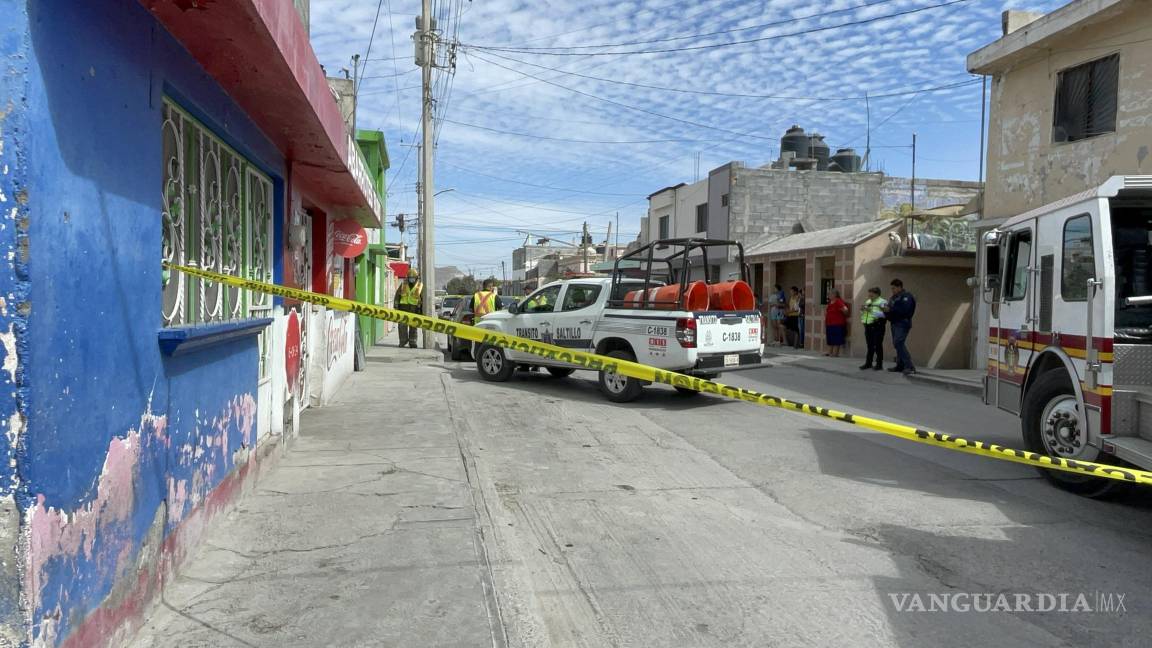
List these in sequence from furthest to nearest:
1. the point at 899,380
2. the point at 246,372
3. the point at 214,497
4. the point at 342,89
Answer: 1. the point at 342,89
2. the point at 899,380
3. the point at 246,372
4. the point at 214,497

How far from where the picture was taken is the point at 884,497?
554 centimetres

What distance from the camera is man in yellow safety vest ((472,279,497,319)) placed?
15.2 m

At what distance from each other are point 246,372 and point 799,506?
164 inches

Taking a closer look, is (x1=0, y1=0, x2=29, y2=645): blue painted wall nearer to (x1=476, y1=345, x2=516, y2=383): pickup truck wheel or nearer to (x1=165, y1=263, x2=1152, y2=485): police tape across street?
(x1=165, y1=263, x2=1152, y2=485): police tape across street

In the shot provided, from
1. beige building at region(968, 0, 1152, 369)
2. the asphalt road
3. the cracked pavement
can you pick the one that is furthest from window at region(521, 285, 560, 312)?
beige building at region(968, 0, 1152, 369)

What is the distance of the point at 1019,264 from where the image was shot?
6.75 metres

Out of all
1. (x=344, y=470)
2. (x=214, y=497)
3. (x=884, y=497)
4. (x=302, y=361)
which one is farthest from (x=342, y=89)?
(x=884, y=497)

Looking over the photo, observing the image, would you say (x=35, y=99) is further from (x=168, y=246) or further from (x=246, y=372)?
(x=246, y=372)

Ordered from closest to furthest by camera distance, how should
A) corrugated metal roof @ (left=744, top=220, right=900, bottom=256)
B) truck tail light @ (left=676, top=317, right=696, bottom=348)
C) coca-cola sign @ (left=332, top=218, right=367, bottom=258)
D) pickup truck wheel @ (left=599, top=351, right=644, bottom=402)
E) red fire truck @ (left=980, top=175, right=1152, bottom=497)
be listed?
1. red fire truck @ (left=980, top=175, right=1152, bottom=497)
2. truck tail light @ (left=676, top=317, right=696, bottom=348)
3. pickup truck wheel @ (left=599, top=351, right=644, bottom=402)
4. coca-cola sign @ (left=332, top=218, right=367, bottom=258)
5. corrugated metal roof @ (left=744, top=220, right=900, bottom=256)

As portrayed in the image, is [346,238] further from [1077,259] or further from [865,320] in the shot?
[865,320]

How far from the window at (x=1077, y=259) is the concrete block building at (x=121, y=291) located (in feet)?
19.2

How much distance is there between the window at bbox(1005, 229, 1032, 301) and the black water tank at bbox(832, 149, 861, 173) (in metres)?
23.0

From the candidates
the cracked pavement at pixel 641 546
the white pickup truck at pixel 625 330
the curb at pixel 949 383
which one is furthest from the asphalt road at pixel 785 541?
the curb at pixel 949 383

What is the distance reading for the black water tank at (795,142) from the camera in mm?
28234
